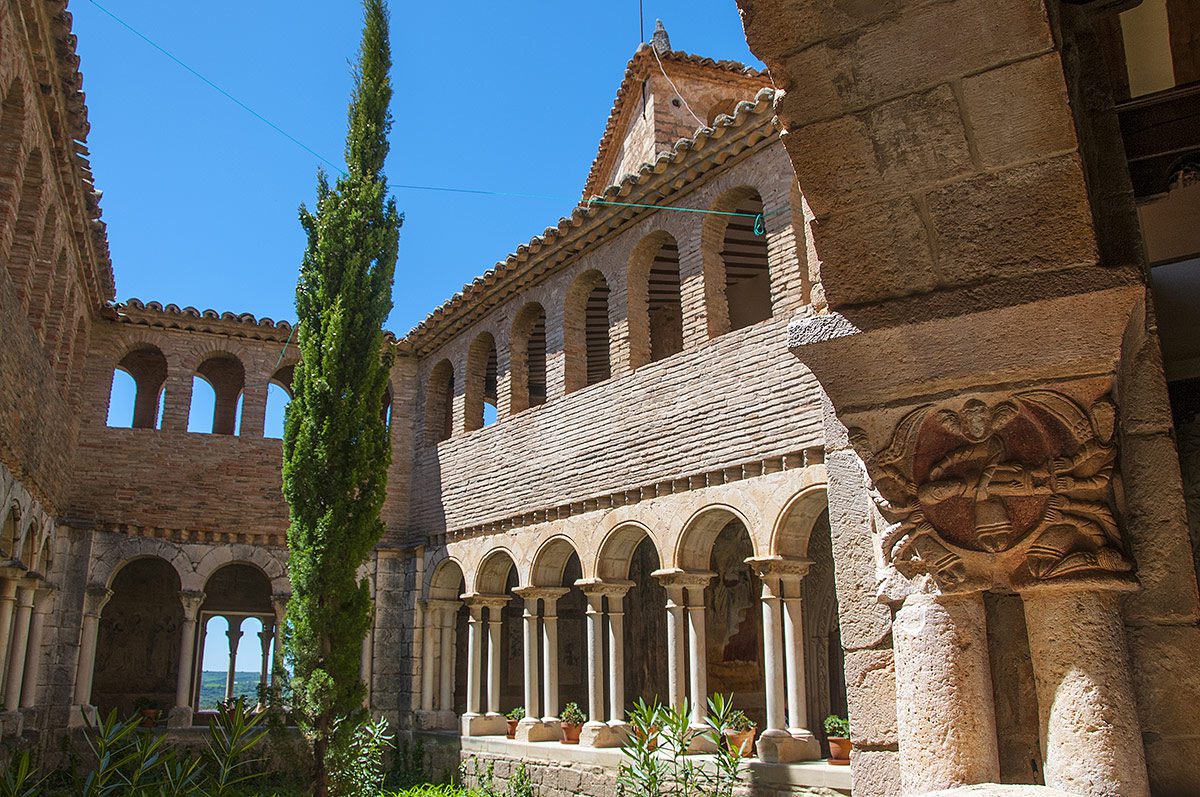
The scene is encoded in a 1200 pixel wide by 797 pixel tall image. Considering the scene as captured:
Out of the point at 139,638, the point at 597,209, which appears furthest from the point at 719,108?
the point at 139,638

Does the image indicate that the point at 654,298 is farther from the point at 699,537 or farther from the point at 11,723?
the point at 11,723

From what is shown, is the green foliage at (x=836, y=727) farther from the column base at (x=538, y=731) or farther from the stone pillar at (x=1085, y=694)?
the stone pillar at (x=1085, y=694)

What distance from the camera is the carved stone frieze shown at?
2.42m

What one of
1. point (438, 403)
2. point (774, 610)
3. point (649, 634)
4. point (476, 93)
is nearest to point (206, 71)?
point (476, 93)

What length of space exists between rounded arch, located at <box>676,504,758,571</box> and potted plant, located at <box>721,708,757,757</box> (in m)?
1.70

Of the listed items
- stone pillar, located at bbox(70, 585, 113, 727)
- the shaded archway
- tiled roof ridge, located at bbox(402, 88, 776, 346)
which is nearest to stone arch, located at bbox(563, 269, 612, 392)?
tiled roof ridge, located at bbox(402, 88, 776, 346)

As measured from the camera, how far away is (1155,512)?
2523 millimetres

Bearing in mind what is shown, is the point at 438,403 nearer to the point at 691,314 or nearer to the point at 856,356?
the point at 691,314

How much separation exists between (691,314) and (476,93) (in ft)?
23.2

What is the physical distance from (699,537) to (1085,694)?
29.4ft

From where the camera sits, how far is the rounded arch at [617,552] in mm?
12273

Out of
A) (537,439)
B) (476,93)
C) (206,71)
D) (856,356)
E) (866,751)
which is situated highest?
(476,93)

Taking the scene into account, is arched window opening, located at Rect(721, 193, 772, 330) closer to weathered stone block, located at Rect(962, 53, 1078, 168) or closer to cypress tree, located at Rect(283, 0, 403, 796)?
cypress tree, located at Rect(283, 0, 403, 796)

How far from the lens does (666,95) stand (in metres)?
16.9
